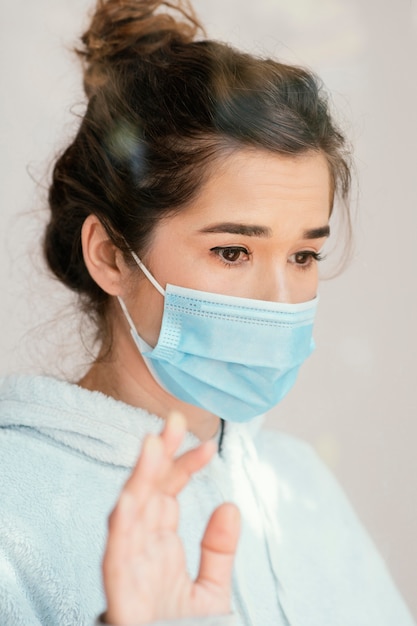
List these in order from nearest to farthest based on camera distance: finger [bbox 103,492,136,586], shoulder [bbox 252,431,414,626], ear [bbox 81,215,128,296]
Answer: finger [bbox 103,492,136,586]
ear [bbox 81,215,128,296]
shoulder [bbox 252,431,414,626]

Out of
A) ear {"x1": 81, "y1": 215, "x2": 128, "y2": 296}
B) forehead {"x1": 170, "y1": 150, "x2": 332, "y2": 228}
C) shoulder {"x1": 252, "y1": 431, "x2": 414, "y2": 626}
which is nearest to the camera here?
forehead {"x1": 170, "y1": 150, "x2": 332, "y2": 228}

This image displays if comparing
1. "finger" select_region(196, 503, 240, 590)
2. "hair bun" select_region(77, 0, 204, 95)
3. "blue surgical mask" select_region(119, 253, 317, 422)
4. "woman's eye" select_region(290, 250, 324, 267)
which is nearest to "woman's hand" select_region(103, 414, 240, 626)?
"finger" select_region(196, 503, 240, 590)

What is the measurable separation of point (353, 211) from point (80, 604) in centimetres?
114

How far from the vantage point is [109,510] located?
1245mm

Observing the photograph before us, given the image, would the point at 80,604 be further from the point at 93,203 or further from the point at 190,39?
the point at 190,39

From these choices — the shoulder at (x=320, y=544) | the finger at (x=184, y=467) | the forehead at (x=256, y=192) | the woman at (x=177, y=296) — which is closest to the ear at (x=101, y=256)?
the woman at (x=177, y=296)

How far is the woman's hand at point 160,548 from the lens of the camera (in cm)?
71

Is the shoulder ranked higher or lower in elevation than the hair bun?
lower

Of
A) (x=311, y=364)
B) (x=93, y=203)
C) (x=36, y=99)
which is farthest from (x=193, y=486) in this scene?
(x=36, y=99)

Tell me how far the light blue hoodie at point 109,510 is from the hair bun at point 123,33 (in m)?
0.59

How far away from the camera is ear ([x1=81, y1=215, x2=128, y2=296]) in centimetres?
134

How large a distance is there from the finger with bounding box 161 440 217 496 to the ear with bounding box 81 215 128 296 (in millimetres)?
612

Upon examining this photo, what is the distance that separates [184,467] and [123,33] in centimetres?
104

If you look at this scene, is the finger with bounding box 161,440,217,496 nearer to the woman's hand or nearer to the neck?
the woman's hand
